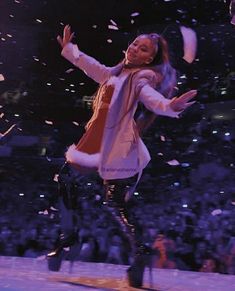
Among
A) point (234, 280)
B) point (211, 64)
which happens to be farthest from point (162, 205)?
point (234, 280)

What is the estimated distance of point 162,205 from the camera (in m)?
7.88

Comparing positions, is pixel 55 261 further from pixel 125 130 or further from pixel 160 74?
pixel 160 74

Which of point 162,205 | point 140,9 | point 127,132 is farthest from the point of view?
point 140,9

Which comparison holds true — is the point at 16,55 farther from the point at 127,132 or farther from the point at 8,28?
the point at 127,132

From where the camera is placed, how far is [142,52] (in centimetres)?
231

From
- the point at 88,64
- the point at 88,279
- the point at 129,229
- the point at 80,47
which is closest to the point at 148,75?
the point at 88,64

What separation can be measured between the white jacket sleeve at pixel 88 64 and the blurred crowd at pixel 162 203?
2057 millimetres

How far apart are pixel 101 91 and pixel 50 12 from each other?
6.85 m

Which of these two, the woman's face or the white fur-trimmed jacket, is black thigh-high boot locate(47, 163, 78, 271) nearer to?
the white fur-trimmed jacket

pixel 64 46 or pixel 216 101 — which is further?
pixel 216 101

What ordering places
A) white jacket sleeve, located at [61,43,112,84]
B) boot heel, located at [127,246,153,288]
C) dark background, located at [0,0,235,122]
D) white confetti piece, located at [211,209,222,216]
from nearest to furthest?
1. boot heel, located at [127,246,153,288]
2. white jacket sleeve, located at [61,43,112,84]
3. white confetti piece, located at [211,209,222,216]
4. dark background, located at [0,0,235,122]

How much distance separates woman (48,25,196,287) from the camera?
219 centimetres

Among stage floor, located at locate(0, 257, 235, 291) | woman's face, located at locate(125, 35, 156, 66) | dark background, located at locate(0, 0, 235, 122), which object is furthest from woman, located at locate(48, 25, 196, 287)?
dark background, located at locate(0, 0, 235, 122)

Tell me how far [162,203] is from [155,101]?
19.6 feet
